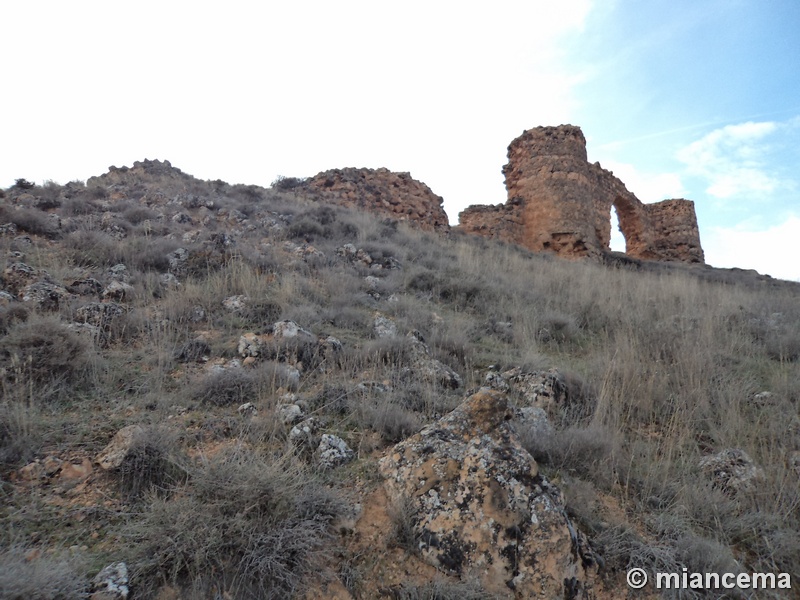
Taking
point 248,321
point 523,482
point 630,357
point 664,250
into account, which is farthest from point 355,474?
point 664,250

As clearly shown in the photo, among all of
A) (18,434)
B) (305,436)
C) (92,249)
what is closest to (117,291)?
(92,249)

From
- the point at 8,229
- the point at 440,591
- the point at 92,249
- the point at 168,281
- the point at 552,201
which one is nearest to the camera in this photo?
the point at 440,591

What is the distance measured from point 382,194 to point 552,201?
17.4 ft

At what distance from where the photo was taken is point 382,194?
1424 centimetres

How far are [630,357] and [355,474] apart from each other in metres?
2.67

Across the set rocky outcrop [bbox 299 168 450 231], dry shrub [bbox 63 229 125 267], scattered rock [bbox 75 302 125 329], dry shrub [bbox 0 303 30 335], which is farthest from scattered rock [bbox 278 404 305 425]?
rocky outcrop [bbox 299 168 450 231]

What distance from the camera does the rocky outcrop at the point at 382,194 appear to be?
44.7ft

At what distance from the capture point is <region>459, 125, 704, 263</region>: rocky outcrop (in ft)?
43.8

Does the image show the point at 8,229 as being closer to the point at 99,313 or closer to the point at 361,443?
the point at 99,313

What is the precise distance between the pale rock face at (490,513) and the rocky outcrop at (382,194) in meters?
11.5

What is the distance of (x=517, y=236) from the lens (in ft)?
46.9

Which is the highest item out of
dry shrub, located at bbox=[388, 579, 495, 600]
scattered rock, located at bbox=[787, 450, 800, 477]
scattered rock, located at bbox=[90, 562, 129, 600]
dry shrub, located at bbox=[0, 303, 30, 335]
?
dry shrub, located at bbox=[0, 303, 30, 335]

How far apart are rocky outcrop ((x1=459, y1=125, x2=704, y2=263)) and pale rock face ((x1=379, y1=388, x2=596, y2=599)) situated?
12247mm

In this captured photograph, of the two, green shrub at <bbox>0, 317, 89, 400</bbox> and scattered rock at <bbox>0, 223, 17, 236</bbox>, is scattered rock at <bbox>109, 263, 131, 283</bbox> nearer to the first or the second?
green shrub at <bbox>0, 317, 89, 400</bbox>
